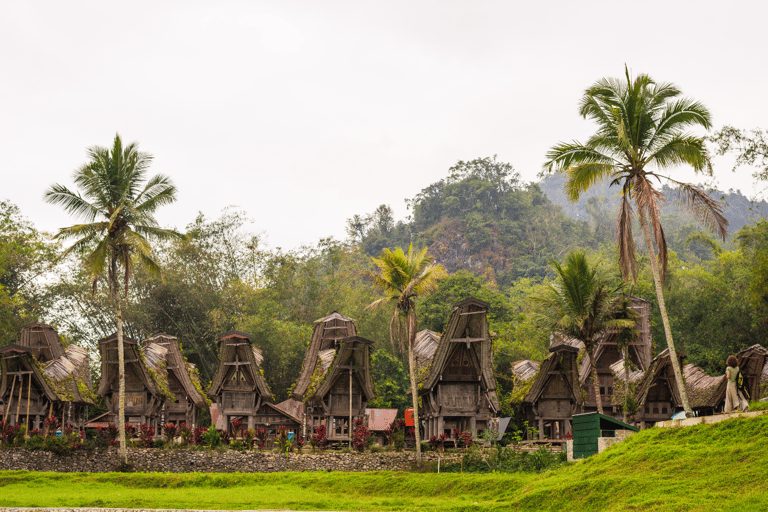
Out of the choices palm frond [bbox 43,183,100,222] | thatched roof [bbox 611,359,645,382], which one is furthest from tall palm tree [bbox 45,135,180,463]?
thatched roof [bbox 611,359,645,382]

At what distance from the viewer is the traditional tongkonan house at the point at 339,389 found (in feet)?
101

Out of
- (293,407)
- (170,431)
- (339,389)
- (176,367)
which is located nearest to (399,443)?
(339,389)

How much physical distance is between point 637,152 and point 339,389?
1723cm

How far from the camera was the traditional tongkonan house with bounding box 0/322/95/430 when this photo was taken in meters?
30.6

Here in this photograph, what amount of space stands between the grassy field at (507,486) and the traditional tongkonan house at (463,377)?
293 inches

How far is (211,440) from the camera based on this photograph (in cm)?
2689

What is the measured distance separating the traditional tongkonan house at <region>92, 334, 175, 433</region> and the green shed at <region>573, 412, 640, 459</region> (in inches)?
758

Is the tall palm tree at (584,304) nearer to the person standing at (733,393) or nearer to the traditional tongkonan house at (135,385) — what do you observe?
the person standing at (733,393)

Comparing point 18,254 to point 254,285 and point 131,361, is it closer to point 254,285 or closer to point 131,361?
point 254,285

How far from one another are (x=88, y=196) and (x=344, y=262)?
3411cm

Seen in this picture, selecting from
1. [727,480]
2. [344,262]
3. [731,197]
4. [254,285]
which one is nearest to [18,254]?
[254,285]

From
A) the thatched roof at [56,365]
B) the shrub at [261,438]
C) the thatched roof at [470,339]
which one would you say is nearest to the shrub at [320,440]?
the shrub at [261,438]

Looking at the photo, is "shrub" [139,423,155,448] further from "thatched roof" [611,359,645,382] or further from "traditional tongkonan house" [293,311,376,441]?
"thatched roof" [611,359,645,382]

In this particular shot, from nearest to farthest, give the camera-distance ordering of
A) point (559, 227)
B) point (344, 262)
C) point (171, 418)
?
point (171, 418) → point (344, 262) → point (559, 227)
